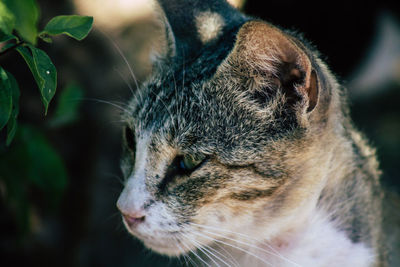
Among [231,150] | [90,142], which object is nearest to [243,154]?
[231,150]

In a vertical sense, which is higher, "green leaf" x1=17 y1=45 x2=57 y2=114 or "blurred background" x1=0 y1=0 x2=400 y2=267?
"green leaf" x1=17 y1=45 x2=57 y2=114

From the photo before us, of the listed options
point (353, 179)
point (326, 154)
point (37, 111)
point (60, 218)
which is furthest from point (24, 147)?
point (353, 179)

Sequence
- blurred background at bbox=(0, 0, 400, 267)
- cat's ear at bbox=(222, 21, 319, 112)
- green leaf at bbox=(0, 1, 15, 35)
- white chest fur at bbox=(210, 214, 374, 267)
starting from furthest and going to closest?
blurred background at bbox=(0, 0, 400, 267)
white chest fur at bbox=(210, 214, 374, 267)
cat's ear at bbox=(222, 21, 319, 112)
green leaf at bbox=(0, 1, 15, 35)

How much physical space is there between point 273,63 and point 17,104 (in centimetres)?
95

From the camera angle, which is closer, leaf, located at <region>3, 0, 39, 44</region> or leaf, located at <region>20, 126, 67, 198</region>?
leaf, located at <region>3, 0, 39, 44</region>

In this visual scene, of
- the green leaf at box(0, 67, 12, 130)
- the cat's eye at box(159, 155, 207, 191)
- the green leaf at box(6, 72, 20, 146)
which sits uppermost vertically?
the green leaf at box(0, 67, 12, 130)

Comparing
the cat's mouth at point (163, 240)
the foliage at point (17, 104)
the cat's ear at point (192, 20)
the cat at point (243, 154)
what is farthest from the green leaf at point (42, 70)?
the cat's ear at point (192, 20)

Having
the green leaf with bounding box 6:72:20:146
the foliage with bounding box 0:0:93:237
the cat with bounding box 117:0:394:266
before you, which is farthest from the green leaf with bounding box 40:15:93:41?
the cat with bounding box 117:0:394:266

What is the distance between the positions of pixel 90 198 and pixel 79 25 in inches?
82.2

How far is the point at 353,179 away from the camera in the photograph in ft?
7.21

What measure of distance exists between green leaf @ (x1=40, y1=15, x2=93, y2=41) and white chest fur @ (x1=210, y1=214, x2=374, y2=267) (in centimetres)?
115

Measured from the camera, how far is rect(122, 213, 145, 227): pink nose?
5.58ft

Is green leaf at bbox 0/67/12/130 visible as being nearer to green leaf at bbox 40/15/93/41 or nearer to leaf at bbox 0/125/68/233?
green leaf at bbox 40/15/93/41

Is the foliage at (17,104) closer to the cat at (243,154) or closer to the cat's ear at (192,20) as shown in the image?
the cat at (243,154)
